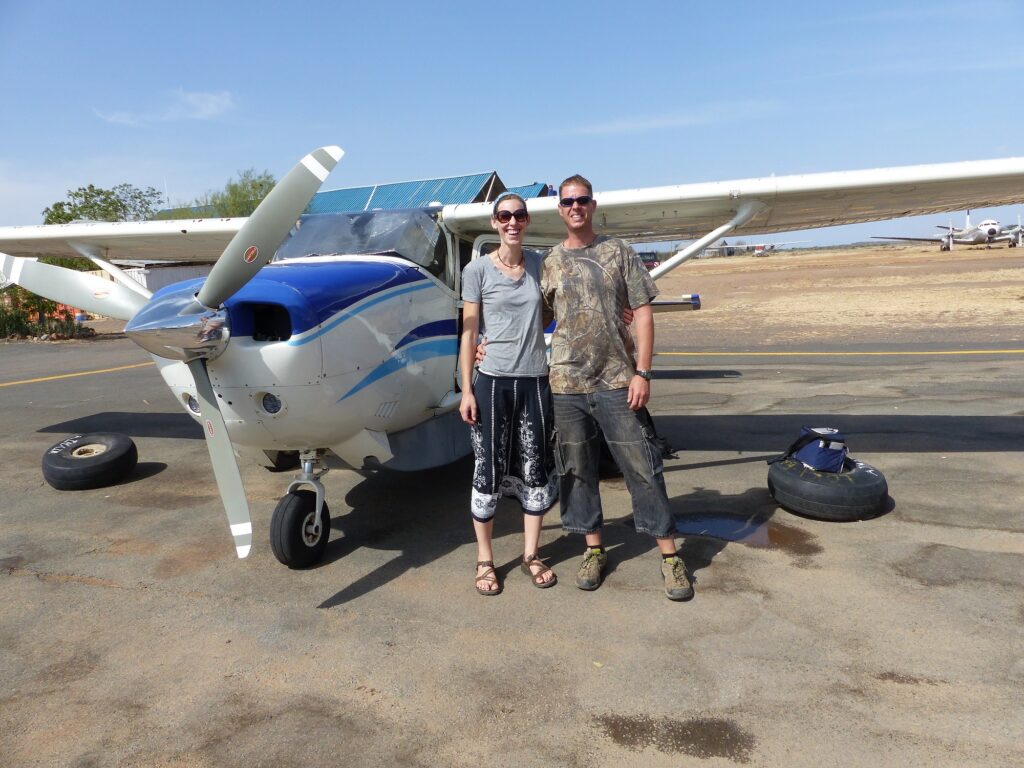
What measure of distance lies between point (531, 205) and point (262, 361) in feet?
9.52

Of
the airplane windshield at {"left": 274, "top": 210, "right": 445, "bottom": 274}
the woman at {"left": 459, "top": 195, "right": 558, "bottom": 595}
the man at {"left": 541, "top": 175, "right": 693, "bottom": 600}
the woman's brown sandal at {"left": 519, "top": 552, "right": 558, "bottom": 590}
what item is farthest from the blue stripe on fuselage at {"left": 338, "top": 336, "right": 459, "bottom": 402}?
the woman's brown sandal at {"left": 519, "top": 552, "right": 558, "bottom": 590}

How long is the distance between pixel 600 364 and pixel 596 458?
54 cm

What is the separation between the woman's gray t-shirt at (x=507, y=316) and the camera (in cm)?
349

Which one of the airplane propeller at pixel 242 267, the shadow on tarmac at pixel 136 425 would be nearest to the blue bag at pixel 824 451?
the airplane propeller at pixel 242 267

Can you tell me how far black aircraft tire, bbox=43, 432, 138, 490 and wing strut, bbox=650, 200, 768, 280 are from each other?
4.90 metres

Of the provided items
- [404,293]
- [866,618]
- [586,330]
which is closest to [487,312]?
[586,330]

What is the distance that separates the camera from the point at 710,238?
5.51 metres

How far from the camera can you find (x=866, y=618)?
3.24 metres

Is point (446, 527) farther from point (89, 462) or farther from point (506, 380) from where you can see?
point (89, 462)

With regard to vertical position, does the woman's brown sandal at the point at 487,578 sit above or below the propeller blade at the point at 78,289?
below

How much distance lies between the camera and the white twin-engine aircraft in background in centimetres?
346

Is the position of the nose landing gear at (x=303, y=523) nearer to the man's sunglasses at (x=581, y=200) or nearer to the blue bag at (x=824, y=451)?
the man's sunglasses at (x=581, y=200)

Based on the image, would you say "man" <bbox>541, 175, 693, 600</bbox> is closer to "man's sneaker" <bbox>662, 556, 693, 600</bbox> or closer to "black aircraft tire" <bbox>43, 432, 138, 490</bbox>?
"man's sneaker" <bbox>662, 556, 693, 600</bbox>

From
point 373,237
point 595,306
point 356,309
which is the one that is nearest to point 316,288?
point 356,309
